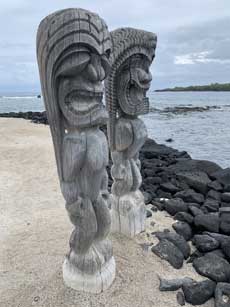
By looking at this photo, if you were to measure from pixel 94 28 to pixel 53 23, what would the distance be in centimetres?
29

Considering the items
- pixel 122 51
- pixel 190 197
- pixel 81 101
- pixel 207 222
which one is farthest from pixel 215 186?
pixel 81 101

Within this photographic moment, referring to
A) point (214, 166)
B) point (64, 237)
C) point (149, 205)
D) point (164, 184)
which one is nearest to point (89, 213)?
point (64, 237)

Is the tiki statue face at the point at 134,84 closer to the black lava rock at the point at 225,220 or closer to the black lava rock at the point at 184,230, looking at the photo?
the black lava rock at the point at 184,230

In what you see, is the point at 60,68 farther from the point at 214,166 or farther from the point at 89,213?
the point at 214,166

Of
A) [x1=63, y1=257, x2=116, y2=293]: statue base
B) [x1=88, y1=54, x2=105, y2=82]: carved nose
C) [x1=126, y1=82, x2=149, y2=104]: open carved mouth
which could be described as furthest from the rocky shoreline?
[x1=88, y1=54, x2=105, y2=82]: carved nose

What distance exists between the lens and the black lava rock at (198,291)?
3158 millimetres

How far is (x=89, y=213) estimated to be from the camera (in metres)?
2.85

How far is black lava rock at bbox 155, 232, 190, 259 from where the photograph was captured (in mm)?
3881

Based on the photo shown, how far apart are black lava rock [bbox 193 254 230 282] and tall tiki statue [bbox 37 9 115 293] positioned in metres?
1.09

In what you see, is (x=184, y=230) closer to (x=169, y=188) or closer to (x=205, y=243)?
(x=205, y=243)

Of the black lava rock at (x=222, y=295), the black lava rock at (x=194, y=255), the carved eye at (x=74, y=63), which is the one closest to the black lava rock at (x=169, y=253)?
the black lava rock at (x=194, y=255)

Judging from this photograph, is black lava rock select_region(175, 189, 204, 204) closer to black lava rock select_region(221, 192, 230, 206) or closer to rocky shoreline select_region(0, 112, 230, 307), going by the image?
rocky shoreline select_region(0, 112, 230, 307)

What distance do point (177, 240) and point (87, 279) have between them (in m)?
1.37

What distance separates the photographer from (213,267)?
3.52 m
